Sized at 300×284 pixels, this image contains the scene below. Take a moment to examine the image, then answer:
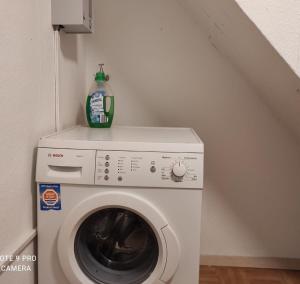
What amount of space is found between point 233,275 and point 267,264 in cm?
23

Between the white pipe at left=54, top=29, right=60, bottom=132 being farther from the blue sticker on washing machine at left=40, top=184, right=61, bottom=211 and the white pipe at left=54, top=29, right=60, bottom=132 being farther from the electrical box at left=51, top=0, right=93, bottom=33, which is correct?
the blue sticker on washing machine at left=40, top=184, right=61, bottom=211

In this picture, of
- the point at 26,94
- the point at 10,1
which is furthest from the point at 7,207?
the point at 10,1

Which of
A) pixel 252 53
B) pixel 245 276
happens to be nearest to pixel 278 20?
pixel 252 53

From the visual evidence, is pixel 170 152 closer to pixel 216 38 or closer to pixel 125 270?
pixel 125 270

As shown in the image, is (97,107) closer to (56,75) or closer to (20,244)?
(56,75)

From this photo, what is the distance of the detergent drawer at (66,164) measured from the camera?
109 centimetres

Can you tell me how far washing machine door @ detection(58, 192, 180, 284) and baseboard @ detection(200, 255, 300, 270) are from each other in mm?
755

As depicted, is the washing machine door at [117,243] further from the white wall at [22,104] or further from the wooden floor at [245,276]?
the wooden floor at [245,276]

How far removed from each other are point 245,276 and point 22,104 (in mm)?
1440

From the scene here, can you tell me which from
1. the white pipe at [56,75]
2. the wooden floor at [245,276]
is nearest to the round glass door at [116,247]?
the white pipe at [56,75]

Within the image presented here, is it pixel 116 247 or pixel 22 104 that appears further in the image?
pixel 116 247

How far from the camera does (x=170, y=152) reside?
1.10m

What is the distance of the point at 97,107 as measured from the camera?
154 cm

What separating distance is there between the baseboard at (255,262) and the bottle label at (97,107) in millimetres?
1019
